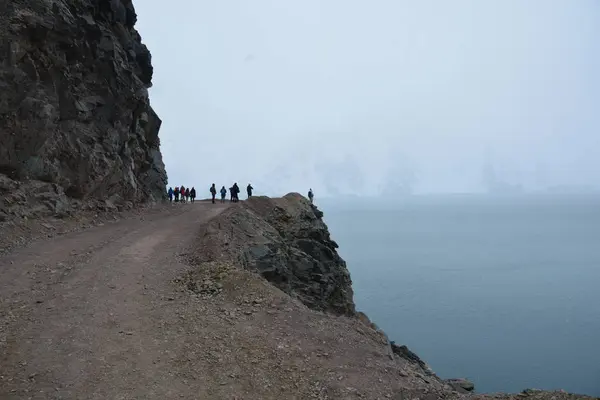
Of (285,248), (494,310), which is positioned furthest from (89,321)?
(494,310)

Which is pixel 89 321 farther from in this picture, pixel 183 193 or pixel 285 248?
→ pixel 183 193

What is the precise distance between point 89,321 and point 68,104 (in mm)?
18084

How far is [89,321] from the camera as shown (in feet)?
37.2

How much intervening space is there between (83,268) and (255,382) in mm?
9112

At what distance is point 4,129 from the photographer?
66.3 ft

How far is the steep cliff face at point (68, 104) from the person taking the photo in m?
20.7

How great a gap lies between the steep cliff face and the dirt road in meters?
5.55

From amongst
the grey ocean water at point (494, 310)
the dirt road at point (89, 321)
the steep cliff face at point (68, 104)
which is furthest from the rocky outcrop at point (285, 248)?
the grey ocean water at point (494, 310)

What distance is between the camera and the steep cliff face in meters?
20.7

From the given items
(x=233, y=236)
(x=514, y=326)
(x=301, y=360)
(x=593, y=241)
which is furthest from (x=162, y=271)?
(x=593, y=241)

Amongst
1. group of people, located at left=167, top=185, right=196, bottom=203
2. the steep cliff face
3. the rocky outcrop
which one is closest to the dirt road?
the rocky outcrop

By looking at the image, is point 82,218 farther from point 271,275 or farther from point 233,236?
point 271,275

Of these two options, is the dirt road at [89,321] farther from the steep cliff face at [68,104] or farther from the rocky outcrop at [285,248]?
the steep cliff face at [68,104]

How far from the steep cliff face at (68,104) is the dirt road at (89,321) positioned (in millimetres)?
5546
